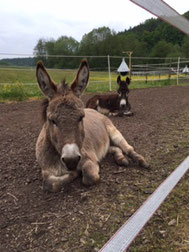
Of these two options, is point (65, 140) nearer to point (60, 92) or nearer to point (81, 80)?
point (60, 92)

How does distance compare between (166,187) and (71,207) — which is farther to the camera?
(71,207)

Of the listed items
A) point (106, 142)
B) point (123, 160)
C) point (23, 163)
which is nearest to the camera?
point (123, 160)

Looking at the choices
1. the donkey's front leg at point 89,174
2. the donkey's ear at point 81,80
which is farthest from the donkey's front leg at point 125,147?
the donkey's ear at point 81,80

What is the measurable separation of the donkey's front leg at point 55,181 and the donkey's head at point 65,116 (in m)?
0.41

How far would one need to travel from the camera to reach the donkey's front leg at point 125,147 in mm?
3741

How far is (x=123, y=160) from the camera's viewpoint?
378 centimetres

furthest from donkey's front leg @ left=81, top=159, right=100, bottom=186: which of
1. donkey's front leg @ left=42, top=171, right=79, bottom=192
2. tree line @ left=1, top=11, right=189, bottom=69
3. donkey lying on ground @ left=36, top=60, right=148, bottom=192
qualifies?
tree line @ left=1, top=11, right=189, bottom=69

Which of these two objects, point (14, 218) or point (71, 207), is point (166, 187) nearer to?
point (71, 207)

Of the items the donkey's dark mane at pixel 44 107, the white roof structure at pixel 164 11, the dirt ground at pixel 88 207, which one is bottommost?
the dirt ground at pixel 88 207

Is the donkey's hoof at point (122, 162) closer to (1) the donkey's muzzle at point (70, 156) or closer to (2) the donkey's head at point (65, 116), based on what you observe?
(2) the donkey's head at point (65, 116)

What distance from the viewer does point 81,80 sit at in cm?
315

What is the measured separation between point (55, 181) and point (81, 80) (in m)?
1.49

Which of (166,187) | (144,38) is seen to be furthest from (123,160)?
(144,38)

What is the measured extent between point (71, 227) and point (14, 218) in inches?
28.8
